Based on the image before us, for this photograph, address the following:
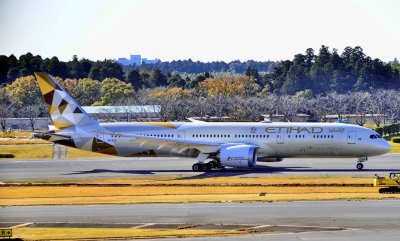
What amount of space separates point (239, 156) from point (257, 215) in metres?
22.4

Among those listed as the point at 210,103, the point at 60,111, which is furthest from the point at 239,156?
the point at 210,103

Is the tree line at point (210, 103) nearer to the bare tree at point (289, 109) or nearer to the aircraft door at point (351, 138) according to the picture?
the bare tree at point (289, 109)

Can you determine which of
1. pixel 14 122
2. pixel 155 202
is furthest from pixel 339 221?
pixel 14 122

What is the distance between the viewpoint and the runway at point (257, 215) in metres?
34.5

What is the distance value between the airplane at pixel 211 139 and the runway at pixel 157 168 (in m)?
1.19

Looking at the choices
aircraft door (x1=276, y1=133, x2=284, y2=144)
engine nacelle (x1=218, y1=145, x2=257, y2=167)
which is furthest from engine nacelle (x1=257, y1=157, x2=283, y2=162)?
engine nacelle (x1=218, y1=145, x2=257, y2=167)

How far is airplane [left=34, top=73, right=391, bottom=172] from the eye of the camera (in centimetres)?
6288

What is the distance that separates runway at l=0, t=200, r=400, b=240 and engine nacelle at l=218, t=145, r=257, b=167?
18112mm

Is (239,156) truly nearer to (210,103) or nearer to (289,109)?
(289,109)

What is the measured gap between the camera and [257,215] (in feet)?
130

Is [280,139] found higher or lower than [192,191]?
higher

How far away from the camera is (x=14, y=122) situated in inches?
5728

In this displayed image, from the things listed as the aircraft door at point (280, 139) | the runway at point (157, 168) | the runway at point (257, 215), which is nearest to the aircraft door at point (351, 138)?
the runway at point (157, 168)

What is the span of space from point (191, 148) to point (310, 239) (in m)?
32.0
